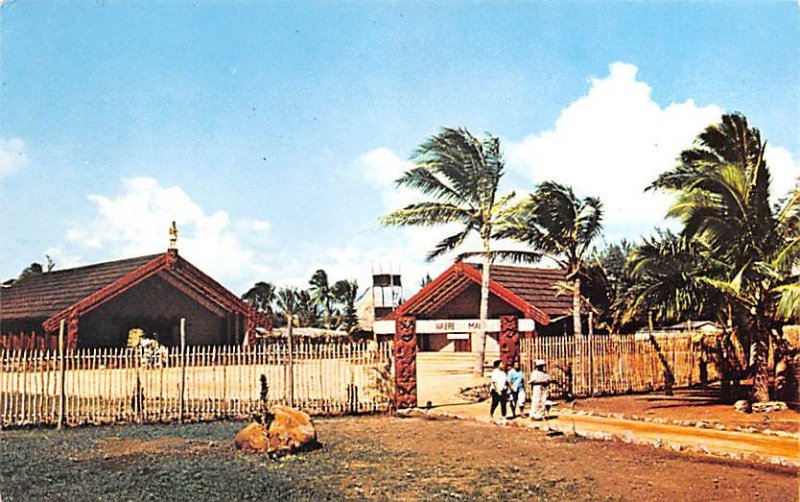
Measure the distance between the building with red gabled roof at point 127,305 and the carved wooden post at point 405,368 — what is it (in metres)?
17.2

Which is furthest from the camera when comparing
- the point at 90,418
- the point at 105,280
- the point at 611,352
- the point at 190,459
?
the point at 105,280

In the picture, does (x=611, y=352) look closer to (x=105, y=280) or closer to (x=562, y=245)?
(x=562, y=245)

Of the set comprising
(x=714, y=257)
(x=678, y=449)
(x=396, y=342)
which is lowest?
(x=678, y=449)

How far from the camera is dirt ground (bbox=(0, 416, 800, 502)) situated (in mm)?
9609

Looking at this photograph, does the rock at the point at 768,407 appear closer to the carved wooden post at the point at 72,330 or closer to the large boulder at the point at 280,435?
the large boulder at the point at 280,435

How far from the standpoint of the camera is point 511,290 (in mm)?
32875

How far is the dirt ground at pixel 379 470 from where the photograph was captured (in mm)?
9609

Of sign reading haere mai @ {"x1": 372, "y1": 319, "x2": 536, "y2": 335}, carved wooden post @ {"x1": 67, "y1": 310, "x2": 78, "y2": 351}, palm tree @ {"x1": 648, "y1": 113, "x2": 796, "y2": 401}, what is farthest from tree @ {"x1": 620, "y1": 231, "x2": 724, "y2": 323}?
carved wooden post @ {"x1": 67, "y1": 310, "x2": 78, "y2": 351}

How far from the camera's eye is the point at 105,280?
33156mm

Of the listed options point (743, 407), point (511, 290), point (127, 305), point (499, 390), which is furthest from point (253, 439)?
point (127, 305)

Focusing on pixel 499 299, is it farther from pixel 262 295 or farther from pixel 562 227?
pixel 262 295

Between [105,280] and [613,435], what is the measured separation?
24.6 meters

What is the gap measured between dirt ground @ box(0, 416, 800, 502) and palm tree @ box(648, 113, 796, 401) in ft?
17.1

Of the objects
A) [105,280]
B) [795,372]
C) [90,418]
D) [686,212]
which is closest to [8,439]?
[90,418]
